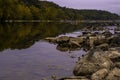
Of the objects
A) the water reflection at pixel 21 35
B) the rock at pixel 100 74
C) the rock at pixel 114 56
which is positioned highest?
the rock at pixel 100 74

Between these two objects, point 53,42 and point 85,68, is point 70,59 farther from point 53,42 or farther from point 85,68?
point 53,42

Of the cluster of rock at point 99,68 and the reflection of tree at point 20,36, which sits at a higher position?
the cluster of rock at point 99,68

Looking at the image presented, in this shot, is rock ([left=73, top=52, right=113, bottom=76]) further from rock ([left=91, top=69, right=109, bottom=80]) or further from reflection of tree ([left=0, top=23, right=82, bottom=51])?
reflection of tree ([left=0, top=23, right=82, bottom=51])

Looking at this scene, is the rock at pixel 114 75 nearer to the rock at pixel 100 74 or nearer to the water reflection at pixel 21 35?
the rock at pixel 100 74

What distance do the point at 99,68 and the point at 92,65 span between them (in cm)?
64

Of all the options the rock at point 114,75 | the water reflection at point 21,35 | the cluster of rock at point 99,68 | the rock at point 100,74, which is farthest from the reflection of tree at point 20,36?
the rock at point 114,75

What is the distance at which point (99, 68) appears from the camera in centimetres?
2148

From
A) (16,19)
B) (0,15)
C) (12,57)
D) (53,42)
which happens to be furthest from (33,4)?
(12,57)

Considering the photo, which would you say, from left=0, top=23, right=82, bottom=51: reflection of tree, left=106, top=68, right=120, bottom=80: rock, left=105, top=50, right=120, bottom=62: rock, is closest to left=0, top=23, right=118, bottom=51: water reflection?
left=0, top=23, right=82, bottom=51: reflection of tree

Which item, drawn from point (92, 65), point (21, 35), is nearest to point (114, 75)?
point (92, 65)

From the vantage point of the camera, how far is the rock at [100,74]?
1928 centimetres

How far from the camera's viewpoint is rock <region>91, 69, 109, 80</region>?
19.3 metres

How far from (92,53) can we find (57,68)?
3492 mm

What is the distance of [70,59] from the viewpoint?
30828mm
